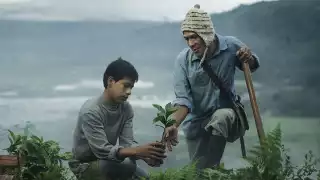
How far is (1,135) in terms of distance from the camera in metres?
5.79

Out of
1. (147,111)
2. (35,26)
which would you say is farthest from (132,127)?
(35,26)

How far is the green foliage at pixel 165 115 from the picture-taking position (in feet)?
17.6

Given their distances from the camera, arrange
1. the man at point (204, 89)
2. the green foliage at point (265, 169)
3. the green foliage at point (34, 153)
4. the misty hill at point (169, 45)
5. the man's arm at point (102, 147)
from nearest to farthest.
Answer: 1. the green foliage at point (265, 169)
2. the green foliage at point (34, 153)
3. the man's arm at point (102, 147)
4. the man at point (204, 89)
5. the misty hill at point (169, 45)

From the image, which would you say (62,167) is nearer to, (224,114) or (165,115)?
(165,115)

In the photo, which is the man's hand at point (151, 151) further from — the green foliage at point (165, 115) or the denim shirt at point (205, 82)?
the denim shirt at point (205, 82)

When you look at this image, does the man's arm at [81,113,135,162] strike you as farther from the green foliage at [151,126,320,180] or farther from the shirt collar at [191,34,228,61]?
the shirt collar at [191,34,228,61]

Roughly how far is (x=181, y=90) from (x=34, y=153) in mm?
1086

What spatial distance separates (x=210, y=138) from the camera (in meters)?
5.73

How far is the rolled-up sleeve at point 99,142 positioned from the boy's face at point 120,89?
18 cm

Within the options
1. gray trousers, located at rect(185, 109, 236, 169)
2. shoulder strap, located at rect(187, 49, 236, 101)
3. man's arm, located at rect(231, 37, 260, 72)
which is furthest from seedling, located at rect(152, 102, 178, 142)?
man's arm, located at rect(231, 37, 260, 72)

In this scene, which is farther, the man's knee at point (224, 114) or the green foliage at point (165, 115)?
the man's knee at point (224, 114)

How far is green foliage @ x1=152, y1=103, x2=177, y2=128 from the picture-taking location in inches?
211

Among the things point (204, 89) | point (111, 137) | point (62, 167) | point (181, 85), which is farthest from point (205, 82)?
point (62, 167)

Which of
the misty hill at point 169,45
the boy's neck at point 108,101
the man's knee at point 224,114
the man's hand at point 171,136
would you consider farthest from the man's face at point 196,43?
the boy's neck at point 108,101
